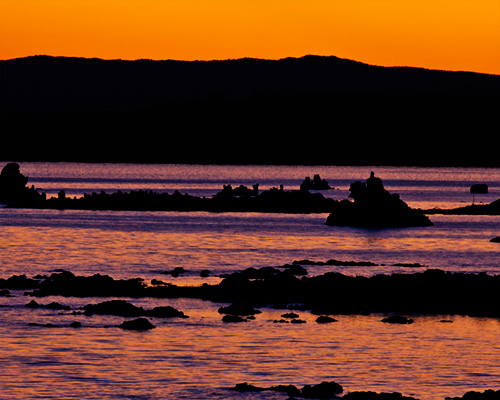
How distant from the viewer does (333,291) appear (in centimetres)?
5019

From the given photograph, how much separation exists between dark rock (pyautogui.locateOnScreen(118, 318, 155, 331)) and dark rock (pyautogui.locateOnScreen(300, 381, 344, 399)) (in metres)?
11.2

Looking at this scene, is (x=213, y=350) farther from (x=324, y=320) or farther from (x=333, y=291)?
(x=333, y=291)

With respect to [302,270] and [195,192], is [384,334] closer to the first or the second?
[302,270]

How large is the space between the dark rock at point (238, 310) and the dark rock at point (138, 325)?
4707 mm

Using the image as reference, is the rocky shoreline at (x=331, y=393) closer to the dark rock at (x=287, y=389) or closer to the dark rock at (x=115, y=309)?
the dark rock at (x=287, y=389)

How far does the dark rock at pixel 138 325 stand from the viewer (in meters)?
41.5

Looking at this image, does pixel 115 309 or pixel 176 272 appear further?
pixel 176 272

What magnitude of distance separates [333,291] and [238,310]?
549cm

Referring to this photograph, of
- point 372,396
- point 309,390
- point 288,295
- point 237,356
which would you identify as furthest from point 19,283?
point 372,396

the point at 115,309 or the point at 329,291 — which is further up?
the point at 329,291

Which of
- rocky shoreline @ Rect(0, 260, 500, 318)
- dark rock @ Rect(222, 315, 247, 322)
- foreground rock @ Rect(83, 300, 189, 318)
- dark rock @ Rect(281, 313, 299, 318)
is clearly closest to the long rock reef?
rocky shoreline @ Rect(0, 260, 500, 318)

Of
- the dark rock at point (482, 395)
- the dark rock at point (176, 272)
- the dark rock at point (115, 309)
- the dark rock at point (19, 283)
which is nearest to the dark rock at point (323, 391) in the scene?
the dark rock at point (482, 395)

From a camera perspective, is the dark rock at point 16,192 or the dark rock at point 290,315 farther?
the dark rock at point 16,192

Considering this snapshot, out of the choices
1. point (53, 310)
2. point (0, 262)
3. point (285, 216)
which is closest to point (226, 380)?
point (53, 310)
